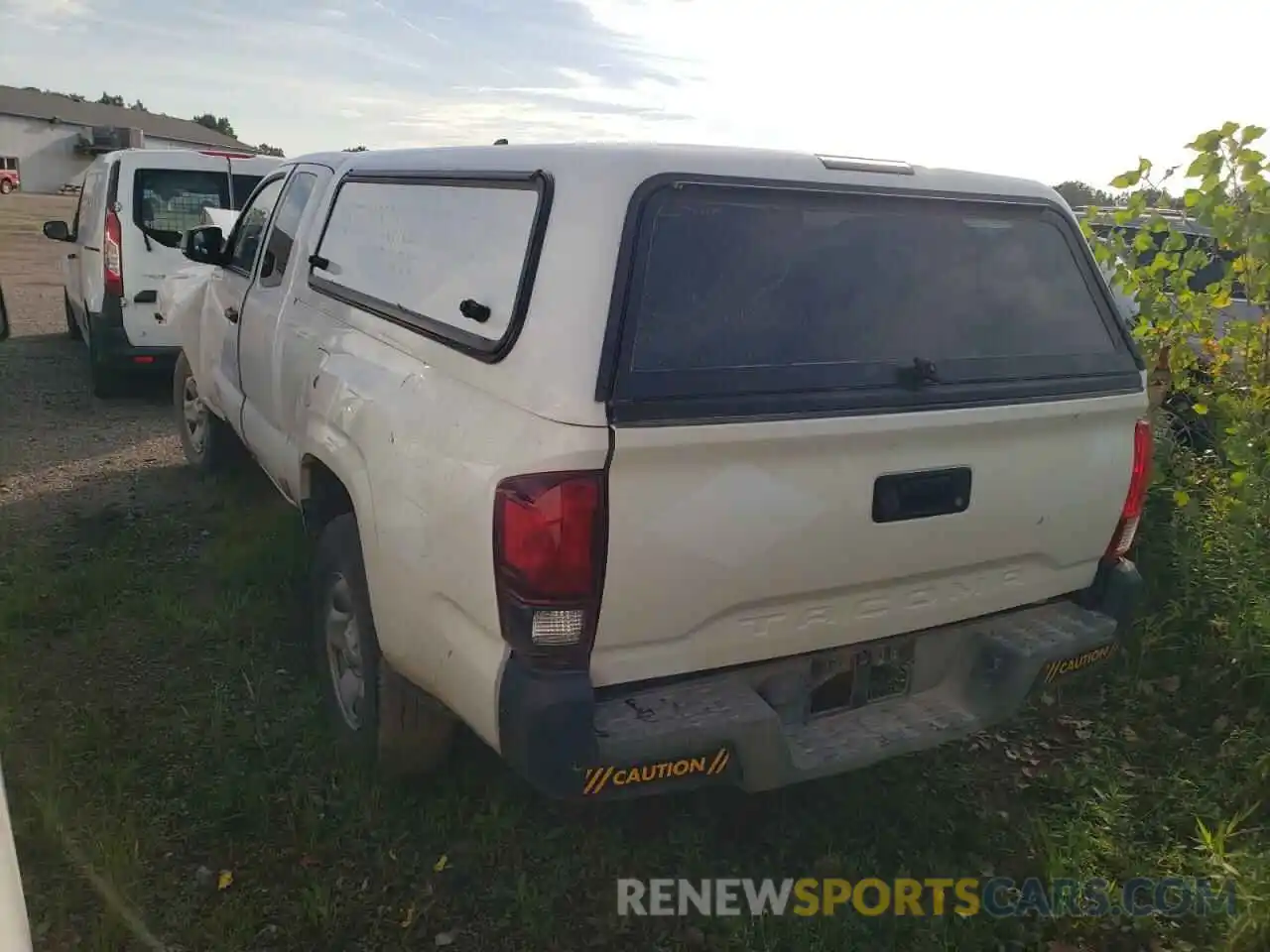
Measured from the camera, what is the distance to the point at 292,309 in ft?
13.6

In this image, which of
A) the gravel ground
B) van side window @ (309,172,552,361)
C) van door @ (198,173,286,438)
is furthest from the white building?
Answer: van side window @ (309,172,552,361)

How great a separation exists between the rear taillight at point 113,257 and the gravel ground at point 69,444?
0.98 metres

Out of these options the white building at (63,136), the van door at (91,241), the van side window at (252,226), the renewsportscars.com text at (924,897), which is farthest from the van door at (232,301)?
the white building at (63,136)

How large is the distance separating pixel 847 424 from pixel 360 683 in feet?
6.05

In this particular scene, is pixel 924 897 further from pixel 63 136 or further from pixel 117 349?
pixel 63 136

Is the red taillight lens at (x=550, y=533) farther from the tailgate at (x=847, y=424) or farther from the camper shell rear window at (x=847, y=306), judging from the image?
the camper shell rear window at (x=847, y=306)

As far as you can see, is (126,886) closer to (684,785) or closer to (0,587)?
(684,785)

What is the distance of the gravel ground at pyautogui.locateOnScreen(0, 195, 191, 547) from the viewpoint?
5781mm

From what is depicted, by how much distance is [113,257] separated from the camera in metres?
7.64

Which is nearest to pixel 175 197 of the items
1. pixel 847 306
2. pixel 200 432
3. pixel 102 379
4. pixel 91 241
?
pixel 91 241

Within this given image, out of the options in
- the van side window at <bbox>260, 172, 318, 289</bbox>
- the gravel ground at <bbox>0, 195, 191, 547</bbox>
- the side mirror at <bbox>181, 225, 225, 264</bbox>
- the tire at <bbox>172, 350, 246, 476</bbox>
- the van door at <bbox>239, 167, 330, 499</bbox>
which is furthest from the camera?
the tire at <bbox>172, 350, 246, 476</bbox>

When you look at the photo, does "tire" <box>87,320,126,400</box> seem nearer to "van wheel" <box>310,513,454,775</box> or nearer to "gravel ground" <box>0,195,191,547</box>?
"gravel ground" <box>0,195,191,547</box>

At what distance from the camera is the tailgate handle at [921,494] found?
8.62ft

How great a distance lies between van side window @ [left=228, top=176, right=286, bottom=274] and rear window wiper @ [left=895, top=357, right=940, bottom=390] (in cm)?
331
